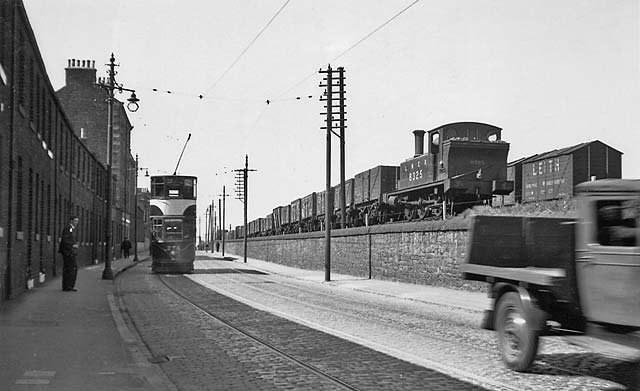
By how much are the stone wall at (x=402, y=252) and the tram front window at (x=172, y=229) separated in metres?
7.34

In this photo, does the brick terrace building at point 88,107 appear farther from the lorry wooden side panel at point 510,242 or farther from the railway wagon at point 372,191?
the lorry wooden side panel at point 510,242

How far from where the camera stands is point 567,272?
7.62 meters

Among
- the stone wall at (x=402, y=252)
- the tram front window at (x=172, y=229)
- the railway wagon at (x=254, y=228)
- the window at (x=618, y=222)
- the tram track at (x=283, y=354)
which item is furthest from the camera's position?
the railway wagon at (x=254, y=228)

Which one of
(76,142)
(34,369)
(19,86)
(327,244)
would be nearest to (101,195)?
(76,142)

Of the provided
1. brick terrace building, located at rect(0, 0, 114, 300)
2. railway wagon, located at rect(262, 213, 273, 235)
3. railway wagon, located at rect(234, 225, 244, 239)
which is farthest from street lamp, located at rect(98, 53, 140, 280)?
railway wagon, located at rect(234, 225, 244, 239)

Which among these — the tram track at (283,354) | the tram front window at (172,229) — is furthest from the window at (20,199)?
the tram front window at (172,229)

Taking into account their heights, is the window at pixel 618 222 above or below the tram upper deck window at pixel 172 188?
below

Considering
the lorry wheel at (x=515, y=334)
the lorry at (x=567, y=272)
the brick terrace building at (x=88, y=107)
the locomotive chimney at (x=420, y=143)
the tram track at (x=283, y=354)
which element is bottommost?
the tram track at (x=283, y=354)

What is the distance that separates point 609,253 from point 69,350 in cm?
709

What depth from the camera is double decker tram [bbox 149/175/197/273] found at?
32.9m

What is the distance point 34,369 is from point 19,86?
11753mm

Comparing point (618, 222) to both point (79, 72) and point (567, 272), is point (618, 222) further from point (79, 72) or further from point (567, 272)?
point (79, 72)

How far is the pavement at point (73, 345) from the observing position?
781 cm

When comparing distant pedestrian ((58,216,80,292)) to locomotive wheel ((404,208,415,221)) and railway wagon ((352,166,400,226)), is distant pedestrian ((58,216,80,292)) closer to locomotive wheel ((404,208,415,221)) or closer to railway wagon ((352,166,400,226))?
locomotive wheel ((404,208,415,221))
